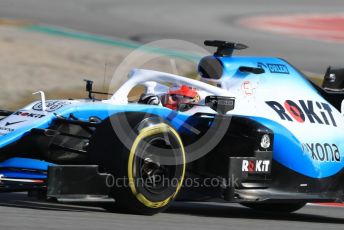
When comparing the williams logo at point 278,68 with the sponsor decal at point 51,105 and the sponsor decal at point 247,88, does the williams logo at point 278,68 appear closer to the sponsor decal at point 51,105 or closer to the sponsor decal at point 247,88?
the sponsor decal at point 247,88

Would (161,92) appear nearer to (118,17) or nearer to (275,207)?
(275,207)

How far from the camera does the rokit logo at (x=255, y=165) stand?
29.1 feet

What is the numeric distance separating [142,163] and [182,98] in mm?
1114

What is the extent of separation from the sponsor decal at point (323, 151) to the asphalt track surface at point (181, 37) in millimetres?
638

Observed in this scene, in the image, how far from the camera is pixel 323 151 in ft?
31.2

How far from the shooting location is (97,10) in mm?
26672

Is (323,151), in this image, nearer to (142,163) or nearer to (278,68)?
(278,68)

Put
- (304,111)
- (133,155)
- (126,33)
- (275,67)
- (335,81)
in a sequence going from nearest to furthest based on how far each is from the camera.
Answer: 1. (133,155)
2. (304,111)
3. (275,67)
4. (335,81)
5. (126,33)

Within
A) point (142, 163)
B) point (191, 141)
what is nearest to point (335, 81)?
point (191, 141)

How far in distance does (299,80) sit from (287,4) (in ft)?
65.6

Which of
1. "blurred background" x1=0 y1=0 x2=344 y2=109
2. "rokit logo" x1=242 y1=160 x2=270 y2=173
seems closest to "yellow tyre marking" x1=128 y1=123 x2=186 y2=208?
"rokit logo" x1=242 y1=160 x2=270 y2=173

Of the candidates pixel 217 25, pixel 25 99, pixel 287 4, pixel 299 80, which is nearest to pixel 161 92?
pixel 299 80

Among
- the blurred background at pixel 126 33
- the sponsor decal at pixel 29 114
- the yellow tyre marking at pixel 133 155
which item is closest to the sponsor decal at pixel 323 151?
the yellow tyre marking at pixel 133 155

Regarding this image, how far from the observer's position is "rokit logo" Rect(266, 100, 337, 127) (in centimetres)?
941
